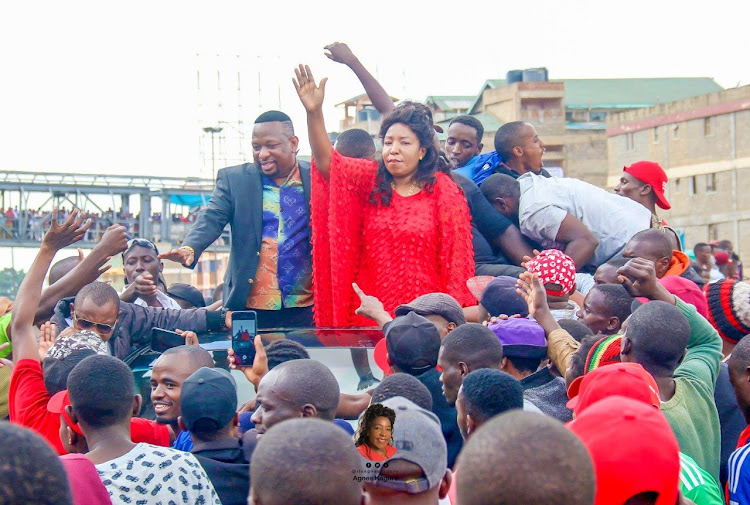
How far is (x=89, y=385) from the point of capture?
3.20 m

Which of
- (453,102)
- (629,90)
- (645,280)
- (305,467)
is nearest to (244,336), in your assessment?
(645,280)

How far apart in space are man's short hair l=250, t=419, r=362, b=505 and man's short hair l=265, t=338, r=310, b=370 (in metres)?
1.94

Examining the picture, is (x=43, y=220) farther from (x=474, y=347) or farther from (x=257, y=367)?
(x=474, y=347)

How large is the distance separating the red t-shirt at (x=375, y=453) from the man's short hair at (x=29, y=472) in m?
1.00

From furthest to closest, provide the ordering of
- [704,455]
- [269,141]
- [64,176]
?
1. [64,176]
2. [269,141]
3. [704,455]

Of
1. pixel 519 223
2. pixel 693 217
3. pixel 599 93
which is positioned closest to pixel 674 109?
pixel 693 217

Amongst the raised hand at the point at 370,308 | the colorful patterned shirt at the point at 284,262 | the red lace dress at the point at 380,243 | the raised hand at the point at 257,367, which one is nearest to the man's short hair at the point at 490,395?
the raised hand at the point at 257,367

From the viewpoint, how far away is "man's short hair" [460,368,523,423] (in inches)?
119

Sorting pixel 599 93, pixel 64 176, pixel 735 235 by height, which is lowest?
pixel 735 235

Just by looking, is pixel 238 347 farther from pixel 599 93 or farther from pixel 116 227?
pixel 599 93

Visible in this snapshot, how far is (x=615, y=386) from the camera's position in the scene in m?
2.82

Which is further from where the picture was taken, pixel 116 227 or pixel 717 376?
pixel 116 227

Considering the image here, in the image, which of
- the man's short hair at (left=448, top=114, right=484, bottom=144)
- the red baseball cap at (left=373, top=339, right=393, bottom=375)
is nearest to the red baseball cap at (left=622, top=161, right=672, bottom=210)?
the man's short hair at (left=448, top=114, right=484, bottom=144)

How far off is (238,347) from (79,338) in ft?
2.38
